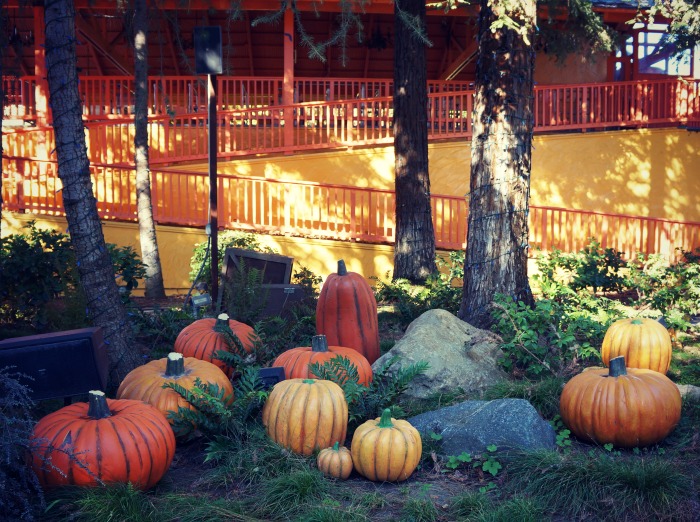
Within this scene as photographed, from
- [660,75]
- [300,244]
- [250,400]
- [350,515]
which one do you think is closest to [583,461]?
[350,515]

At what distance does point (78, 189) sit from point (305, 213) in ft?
34.0

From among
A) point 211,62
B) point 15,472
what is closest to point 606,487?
point 15,472

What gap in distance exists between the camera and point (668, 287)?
34.3ft

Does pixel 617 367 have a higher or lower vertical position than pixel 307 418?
higher

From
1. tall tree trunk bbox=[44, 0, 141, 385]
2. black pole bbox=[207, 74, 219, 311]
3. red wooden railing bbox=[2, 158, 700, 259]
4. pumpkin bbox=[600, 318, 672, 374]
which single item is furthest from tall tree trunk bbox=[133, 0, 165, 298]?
pumpkin bbox=[600, 318, 672, 374]

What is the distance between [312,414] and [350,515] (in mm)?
948

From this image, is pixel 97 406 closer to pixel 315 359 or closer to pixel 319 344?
pixel 315 359

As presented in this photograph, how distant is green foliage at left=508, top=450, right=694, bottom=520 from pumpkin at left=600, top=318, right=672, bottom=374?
188cm

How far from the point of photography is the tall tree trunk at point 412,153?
1320 cm

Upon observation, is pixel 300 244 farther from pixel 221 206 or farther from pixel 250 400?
pixel 250 400

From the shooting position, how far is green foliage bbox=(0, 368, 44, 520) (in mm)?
4434

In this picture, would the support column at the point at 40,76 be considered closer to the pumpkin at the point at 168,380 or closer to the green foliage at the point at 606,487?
the pumpkin at the point at 168,380

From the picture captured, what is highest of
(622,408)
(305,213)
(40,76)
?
(40,76)

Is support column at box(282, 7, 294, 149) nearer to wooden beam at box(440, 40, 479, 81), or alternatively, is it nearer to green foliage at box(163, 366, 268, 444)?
wooden beam at box(440, 40, 479, 81)
